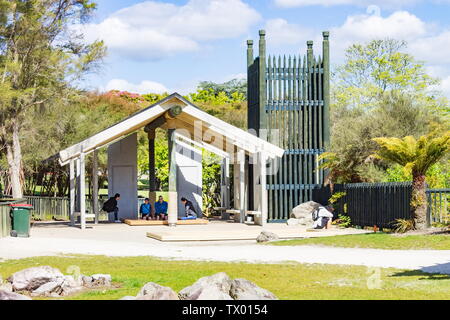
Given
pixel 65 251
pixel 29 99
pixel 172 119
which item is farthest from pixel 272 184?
pixel 65 251

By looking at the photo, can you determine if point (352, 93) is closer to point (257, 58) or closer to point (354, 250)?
point (257, 58)

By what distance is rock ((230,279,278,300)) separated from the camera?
956cm

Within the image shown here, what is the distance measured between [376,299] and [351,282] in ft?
5.85

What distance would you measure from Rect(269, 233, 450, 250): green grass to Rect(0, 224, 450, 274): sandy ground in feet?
2.30

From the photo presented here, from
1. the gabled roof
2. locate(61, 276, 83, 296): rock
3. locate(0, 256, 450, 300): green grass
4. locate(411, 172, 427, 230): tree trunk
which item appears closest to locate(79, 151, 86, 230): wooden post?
the gabled roof

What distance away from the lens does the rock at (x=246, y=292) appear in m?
9.56

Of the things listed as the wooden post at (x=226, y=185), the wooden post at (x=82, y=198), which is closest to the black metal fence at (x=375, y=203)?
the wooden post at (x=226, y=185)

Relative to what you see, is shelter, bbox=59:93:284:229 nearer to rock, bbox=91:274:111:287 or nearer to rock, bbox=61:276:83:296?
rock, bbox=91:274:111:287

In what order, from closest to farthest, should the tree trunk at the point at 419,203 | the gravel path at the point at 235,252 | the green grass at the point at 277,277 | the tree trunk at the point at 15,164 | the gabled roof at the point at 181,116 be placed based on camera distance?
the green grass at the point at 277,277
the gravel path at the point at 235,252
the tree trunk at the point at 419,203
the gabled roof at the point at 181,116
the tree trunk at the point at 15,164

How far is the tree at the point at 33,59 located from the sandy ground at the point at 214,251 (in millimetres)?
9131

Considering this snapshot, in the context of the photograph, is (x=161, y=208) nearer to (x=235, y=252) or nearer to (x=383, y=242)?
(x=383, y=242)

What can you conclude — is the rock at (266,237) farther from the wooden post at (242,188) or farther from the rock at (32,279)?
the rock at (32,279)
